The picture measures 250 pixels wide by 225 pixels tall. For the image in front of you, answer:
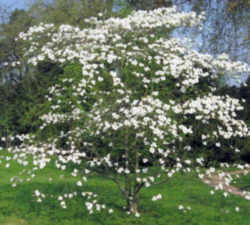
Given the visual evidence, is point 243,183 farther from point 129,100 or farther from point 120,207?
point 129,100

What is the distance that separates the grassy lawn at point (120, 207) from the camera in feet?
20.4

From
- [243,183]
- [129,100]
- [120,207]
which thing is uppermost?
[129,100]

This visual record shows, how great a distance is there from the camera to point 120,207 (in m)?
6.80

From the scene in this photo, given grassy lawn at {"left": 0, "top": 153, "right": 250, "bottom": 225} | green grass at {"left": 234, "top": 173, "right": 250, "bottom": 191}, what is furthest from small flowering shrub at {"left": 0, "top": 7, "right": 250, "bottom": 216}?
green grass at {"left": 234, "top": 173, "right": 250, "bottom": 191}

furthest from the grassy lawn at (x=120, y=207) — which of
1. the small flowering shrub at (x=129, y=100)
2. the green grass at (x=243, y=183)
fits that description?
the green grass at (x=243, y=183)

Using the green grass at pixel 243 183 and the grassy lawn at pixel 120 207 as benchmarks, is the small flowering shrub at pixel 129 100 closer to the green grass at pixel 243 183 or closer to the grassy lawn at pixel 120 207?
the grassy lawn at pixel 120 207

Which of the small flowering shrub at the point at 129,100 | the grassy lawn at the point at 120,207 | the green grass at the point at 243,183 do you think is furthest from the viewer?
the green grass at the point at 243,183

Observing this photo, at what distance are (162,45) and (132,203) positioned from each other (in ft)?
8.69

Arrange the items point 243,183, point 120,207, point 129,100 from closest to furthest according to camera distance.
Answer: point 129,100
point 120,207
point 243,183

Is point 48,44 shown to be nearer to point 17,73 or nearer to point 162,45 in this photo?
point 162,45

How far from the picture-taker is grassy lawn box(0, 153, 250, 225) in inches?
244

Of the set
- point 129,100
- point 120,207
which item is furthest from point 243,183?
point 129,100

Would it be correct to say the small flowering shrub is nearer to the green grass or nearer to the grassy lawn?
the grassy lawn

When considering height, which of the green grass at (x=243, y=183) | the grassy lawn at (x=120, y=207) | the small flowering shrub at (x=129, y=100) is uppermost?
the small flowering shrub at (x=129, y=100)
